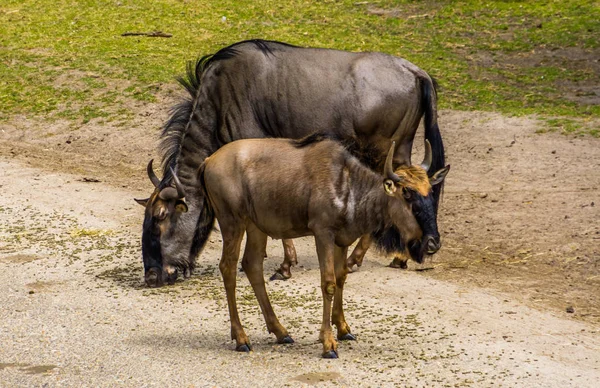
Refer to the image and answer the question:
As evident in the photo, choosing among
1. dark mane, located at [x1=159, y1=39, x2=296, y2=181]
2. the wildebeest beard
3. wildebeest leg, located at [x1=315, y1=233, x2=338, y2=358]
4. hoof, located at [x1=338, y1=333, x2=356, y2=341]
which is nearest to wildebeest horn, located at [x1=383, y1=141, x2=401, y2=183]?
the wildebeest beard

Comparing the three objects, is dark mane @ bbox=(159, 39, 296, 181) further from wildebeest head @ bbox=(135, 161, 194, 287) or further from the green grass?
the green grass

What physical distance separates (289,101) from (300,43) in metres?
8.81

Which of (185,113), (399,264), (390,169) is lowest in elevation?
(399,264)

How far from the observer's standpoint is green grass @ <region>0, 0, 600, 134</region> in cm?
1638

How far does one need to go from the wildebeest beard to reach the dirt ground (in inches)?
25.1

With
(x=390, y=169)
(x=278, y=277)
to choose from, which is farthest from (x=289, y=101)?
(x=390, y=169)

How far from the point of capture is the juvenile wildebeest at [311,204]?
735 centimetres

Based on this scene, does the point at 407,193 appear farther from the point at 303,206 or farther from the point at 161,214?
the point at 161,214

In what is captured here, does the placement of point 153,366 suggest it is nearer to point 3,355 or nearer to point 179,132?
point 3,355

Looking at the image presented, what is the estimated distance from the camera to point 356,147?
7645mm

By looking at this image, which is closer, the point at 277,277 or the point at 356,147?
the point at 356,147

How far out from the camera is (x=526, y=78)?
1669 cm

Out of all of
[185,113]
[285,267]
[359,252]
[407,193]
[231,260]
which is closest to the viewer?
[407,193]

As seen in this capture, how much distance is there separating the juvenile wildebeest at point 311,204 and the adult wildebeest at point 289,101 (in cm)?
201
